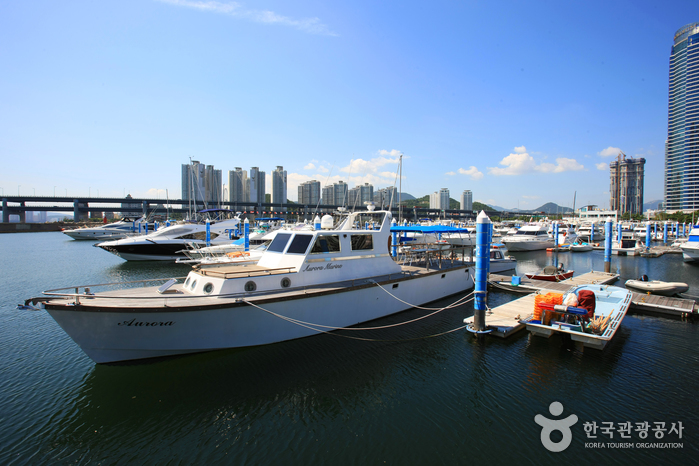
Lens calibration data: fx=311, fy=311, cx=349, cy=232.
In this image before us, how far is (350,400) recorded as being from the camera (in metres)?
7.68

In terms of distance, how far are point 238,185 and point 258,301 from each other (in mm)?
139450

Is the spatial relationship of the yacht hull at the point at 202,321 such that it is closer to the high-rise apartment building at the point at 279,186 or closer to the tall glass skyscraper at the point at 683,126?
the high-rise apartment building at the point at 279,186

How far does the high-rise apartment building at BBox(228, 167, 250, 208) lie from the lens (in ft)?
449

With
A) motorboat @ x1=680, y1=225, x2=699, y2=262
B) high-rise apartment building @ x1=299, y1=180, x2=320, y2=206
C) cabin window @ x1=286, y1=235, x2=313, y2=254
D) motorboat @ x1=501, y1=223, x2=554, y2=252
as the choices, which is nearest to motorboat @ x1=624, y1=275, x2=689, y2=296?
cabin window @ x1=286, y1=235, x2=313, y2=254

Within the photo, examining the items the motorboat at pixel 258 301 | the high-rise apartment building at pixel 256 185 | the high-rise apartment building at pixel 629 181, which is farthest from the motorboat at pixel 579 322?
the high-rise apartment building at pixel 629 181

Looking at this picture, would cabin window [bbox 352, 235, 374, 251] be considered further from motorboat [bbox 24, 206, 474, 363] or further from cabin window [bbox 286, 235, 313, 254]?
cabin window [bbox 286, 235, 313, 254]

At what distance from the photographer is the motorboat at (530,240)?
42.9 m

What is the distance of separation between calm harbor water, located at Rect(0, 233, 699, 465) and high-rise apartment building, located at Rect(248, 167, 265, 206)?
423 feet

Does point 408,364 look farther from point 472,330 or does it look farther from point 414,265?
point 414,265

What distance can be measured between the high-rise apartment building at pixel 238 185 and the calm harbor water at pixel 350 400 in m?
132

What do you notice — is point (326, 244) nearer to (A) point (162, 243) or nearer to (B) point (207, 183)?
A: (A) point (162, 243)

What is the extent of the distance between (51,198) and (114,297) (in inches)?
5533

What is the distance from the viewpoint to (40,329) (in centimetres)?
1237

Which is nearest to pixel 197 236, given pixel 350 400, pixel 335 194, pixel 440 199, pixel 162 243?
pixel 162 243
